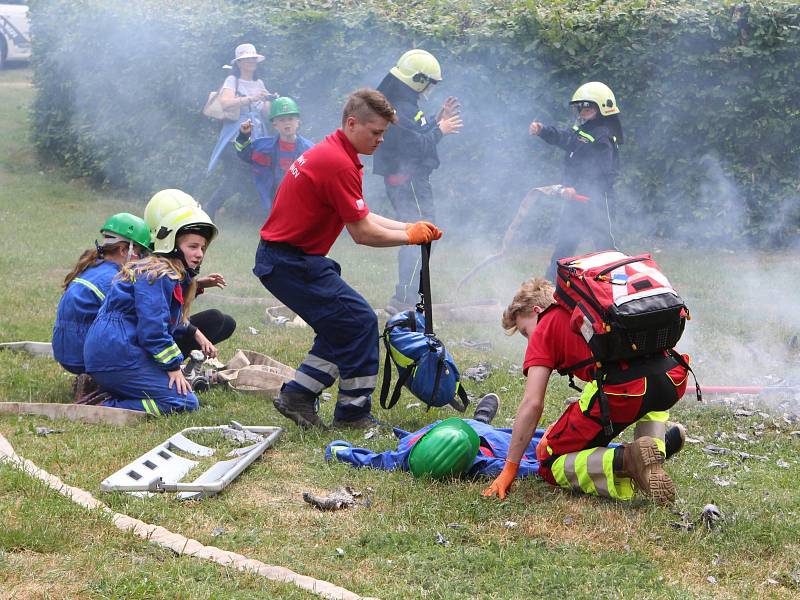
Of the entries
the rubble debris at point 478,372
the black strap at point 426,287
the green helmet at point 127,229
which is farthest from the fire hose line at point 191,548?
the rubble debris at point 478,372

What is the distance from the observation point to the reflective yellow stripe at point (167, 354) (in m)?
5.86

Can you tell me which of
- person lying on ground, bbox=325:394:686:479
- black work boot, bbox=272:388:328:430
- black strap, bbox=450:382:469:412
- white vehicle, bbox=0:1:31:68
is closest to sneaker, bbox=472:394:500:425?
black strap, bbox=450:382:469:412

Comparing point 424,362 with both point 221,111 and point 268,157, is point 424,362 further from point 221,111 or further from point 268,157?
point 221,111

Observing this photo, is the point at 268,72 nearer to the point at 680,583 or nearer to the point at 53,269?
the point at 53,269

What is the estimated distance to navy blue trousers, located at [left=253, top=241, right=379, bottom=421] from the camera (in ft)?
18.2

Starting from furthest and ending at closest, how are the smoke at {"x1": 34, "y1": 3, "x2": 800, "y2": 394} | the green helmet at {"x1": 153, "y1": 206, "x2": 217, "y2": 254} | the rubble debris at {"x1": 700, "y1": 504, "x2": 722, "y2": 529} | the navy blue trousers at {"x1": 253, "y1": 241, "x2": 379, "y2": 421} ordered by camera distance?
the smoke at {"x1": 34, "y1": 3, "x2": 800, "y2": 394} < the green helmet at {"x1": 153, "y1": 206, "x2": 217, "y2": 254} < the navy blue trousers at {"x1": 253, "y1": 241, "x2": 379, "y2": 421} < the rubble debris at {"x1": 700, "y1": 504, "x2": 722, "y2": 529}

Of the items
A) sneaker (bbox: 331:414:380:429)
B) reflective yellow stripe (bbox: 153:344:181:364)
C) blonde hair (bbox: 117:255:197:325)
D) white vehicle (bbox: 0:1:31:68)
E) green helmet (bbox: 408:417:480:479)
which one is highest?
blonde hair (bbox: 117:255:197:325)

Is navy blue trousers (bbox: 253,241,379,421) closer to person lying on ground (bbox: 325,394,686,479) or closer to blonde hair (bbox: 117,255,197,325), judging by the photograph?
person lying on ground (bbox: 325,394,686,479)

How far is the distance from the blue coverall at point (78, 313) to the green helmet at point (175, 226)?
0.34 metres

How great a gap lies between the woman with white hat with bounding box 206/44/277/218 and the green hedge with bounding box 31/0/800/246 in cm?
205

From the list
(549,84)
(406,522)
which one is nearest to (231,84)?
(549,84)

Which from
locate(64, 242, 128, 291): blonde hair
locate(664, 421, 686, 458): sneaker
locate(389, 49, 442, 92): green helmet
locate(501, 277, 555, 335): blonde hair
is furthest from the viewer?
locate(389, 49, 442, 92): green helmet

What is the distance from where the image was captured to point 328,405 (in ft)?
21.1

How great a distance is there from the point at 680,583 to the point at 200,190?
11.5 m
